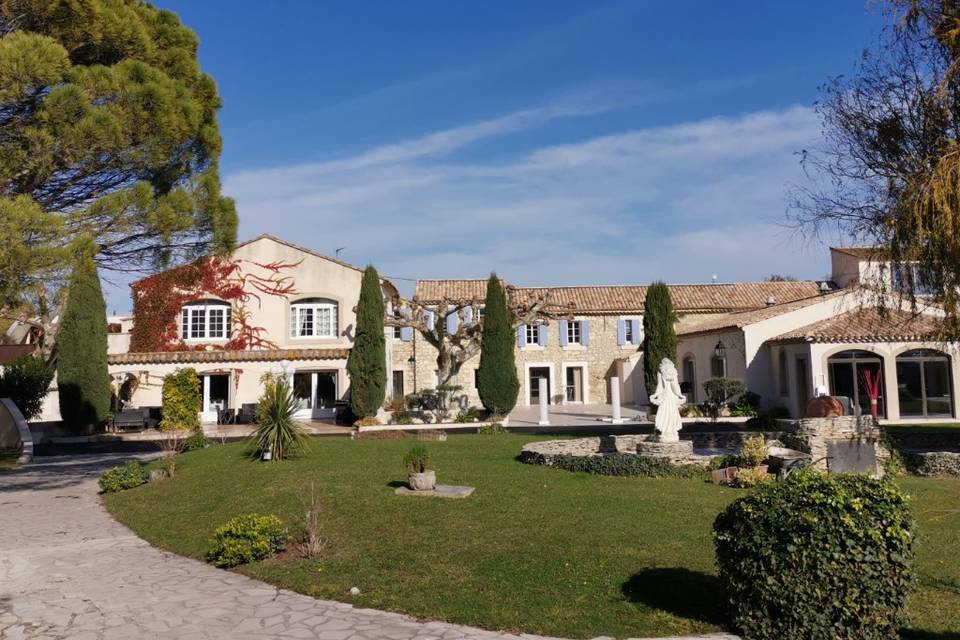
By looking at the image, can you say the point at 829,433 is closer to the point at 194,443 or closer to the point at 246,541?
the point at 246,541

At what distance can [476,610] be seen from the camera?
616 centimetres

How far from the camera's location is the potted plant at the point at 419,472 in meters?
11.3

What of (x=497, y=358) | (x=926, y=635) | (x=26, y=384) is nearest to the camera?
(x=926, y=635)

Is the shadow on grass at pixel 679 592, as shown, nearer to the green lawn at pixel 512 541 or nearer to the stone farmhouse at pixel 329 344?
the green lawn at pixel 512 541

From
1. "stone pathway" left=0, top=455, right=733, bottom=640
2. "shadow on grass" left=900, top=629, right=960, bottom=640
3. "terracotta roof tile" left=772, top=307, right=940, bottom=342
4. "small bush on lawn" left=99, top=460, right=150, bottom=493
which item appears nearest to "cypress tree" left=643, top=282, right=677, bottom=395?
"terracotta roof tile" left=772, top=307, right=940, bottom=342

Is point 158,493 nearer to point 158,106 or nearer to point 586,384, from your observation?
point 158,106

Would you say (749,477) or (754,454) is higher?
(754,454)

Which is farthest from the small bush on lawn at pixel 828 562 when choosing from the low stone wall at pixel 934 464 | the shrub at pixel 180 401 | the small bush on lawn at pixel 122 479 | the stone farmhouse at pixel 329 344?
the shrub at pixel 180 401

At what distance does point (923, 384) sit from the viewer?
26766mm

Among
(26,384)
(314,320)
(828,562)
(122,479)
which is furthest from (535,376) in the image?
(828,562)

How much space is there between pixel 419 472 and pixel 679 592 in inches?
226

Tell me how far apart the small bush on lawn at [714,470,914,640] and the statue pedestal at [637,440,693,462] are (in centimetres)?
895

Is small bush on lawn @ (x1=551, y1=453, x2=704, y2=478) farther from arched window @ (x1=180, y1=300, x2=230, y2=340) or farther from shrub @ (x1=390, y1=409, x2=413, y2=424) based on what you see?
arched window @ (x1=180, y1=300, x2=230, y2=340)

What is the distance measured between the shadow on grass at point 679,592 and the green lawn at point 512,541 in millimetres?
18
